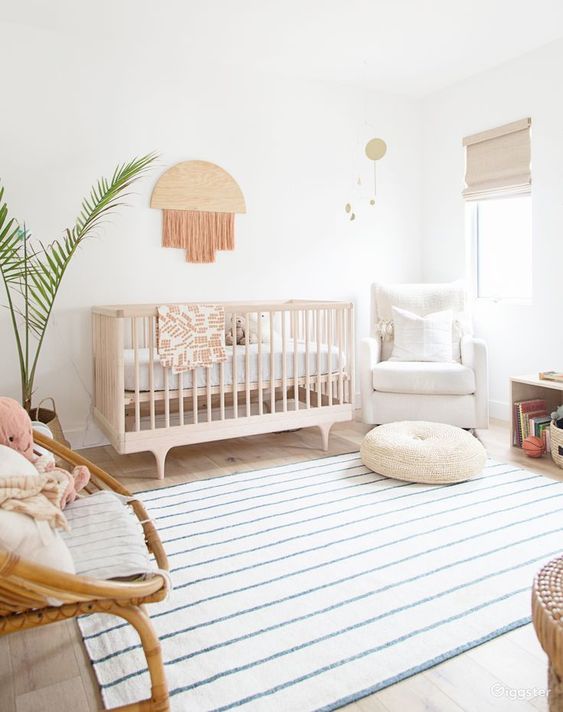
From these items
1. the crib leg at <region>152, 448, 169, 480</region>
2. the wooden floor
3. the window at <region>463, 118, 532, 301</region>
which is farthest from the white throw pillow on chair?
the wooden floor

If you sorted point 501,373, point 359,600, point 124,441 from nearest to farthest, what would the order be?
point 359,600
point 124,441
point 501,373

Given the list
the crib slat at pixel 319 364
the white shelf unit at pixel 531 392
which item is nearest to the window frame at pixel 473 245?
the white shelf unit at pixel 531 392

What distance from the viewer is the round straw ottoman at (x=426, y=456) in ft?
8.64

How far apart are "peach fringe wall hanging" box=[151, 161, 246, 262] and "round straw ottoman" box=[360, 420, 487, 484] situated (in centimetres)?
163

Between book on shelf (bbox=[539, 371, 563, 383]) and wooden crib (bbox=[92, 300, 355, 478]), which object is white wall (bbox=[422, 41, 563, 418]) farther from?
wooden crib (bbox=[92, 300, 355, 478])

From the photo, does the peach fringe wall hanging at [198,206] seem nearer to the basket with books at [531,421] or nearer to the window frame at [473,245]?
A: the window frame at [473,245]

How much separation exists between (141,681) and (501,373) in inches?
128

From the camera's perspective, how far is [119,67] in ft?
10.9

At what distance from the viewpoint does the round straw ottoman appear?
263 centimetres

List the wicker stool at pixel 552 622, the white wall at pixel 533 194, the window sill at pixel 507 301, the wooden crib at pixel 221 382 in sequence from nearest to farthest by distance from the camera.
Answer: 1. the wicker stool at pixel 552 622
2. the wooden crib at pixel 221 382
3. the white wall at pixel 533 194
4. the window sill at pixel 507 301

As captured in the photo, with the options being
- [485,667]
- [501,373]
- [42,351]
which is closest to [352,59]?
[501,373]

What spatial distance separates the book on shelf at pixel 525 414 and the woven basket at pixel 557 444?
7.2 inches

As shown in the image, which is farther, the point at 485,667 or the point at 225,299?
the point at 225,299

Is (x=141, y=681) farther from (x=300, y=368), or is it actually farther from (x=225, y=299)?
(x=225, y=299)
